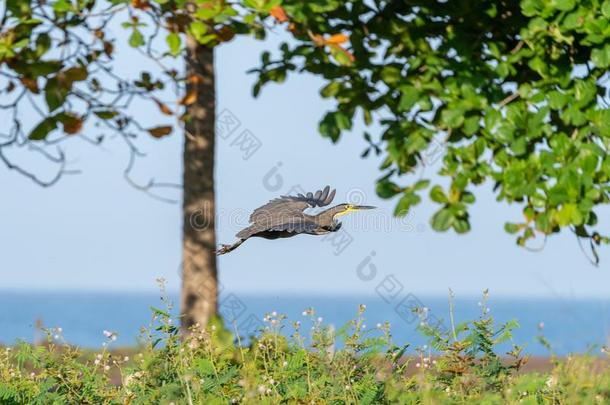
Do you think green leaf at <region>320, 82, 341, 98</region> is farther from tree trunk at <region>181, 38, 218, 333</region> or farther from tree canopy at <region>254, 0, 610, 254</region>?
tree trunk at <region>181, 38, 218, 333</region>

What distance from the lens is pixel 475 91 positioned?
16.7ft

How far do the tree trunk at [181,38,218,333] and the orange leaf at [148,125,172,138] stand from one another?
2.99 metres

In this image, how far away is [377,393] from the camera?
6.62 m

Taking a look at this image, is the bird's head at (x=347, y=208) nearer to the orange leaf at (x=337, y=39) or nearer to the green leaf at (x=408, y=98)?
the green leaf at (x=408, y=98)

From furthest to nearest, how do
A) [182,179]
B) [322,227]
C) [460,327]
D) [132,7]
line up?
[182,179] < [460,327] < [322,227] < [132,7]

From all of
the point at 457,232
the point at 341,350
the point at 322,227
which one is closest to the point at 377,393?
the point at 341,350

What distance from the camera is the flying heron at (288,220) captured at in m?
6.20

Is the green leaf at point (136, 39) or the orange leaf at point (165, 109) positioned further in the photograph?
the orange leaf at point (165, 109)

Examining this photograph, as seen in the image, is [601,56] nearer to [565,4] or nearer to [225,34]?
[565,4]

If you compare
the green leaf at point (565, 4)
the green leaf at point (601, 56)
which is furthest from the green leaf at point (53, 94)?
the green leaf at point (601, 56)

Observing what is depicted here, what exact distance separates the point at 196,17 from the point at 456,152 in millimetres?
1807

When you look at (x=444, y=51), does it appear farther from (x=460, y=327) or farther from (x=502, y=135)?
(x=460, y=327)

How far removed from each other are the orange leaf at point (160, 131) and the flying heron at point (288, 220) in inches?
36.1

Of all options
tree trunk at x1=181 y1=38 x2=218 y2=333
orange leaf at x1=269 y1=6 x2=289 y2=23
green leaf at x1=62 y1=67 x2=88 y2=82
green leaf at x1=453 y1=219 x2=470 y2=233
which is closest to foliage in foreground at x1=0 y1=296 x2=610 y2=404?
green leaf at x1=453 y1=219 x2=470 y2=233
